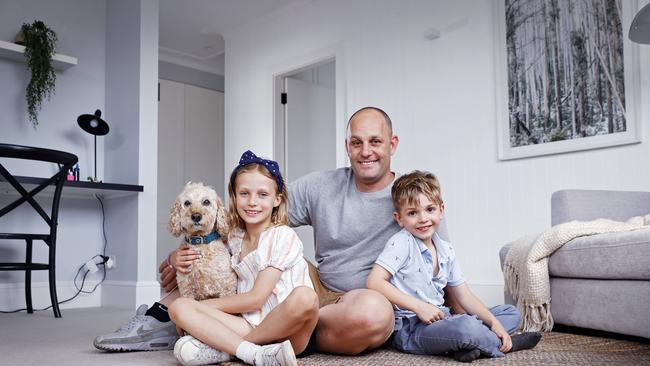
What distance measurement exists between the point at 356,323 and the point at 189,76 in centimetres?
533

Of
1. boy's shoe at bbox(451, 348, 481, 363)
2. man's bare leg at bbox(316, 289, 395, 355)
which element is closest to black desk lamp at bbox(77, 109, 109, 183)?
man's bare leg at bbox(316, 289, 395, 355)

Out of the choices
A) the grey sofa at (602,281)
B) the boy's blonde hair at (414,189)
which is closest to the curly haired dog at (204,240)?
the boy's blonde hair at (414,189)

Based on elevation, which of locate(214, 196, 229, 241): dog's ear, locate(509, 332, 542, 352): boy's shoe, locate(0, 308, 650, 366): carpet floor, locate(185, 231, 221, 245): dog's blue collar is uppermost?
locate(214, 196, 229, 241): dog's ear

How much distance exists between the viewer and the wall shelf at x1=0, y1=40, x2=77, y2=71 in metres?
3.80

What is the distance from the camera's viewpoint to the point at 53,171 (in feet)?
13.5

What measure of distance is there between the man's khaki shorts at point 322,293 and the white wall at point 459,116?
69.1 inches

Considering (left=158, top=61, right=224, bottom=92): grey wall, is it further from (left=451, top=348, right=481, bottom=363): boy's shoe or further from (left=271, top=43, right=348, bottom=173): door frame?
(left=451, top=348, right=481, bottom=363): boy's shoe

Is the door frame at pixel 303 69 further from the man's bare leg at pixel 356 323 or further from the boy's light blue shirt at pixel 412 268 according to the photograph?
the man's bare leg at pixel 356 323

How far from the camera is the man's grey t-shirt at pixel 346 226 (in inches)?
75.7

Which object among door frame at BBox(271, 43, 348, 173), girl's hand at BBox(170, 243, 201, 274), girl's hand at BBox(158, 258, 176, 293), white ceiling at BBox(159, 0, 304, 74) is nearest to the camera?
girl's hand at BBox(170, 243, 201, 274)

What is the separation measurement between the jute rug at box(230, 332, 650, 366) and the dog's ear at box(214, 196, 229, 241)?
473mm

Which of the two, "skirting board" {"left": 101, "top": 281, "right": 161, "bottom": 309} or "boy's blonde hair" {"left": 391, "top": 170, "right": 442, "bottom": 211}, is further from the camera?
"skirting board" {"left": 101, "top": 281, "right": 161, "bottom": 309}

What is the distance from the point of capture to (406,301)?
169 centimetres

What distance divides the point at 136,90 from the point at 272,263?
2.75m
